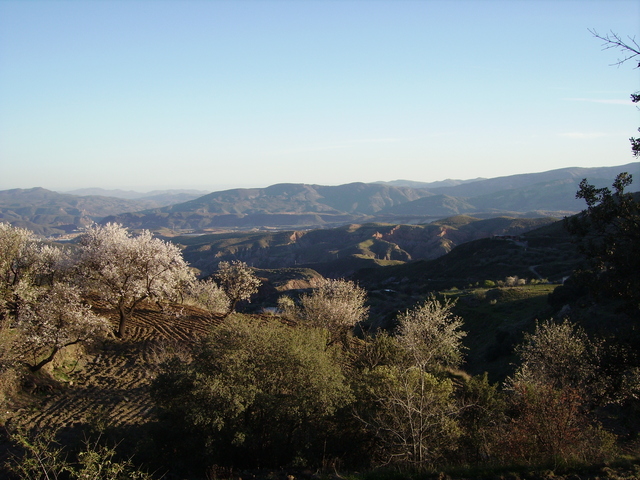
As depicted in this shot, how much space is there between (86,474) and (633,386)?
810 inches

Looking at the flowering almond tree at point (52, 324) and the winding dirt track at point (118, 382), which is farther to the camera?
the flowering almond tree at point (52, 324)

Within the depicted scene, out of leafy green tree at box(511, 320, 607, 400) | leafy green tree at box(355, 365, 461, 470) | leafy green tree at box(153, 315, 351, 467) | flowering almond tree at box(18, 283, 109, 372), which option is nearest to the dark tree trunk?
flowering almond tree at box(18, 283, 109, 372)

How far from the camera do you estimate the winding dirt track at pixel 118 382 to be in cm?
1638

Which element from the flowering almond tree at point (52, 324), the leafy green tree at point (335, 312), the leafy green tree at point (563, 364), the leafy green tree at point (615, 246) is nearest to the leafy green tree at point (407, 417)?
the leafy green tree at point (615, 246)

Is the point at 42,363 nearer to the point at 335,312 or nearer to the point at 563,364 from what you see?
the point at 335,312

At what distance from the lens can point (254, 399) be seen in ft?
43.5

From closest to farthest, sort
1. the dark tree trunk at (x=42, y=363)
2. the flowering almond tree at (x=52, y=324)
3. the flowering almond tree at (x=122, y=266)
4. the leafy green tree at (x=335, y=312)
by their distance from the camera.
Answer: the flowering almond tree at (x=52, y=324)
the dark tree trunk at (x=42, y=363)
the flowering almond tree at (x=122, y=266)
the leafy green tree at (x=335, y=312)

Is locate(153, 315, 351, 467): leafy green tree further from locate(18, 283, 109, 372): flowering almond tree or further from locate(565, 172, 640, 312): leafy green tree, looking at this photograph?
locate(565, 172, 640, 312): leafy green tree

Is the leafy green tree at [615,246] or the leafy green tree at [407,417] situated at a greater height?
the leafy green tree at [615,246]

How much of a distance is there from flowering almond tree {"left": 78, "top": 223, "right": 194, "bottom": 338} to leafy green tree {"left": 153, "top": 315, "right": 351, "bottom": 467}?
1069 cm

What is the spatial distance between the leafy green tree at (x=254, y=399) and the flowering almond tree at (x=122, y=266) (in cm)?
1069

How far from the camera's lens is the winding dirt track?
1638 cm

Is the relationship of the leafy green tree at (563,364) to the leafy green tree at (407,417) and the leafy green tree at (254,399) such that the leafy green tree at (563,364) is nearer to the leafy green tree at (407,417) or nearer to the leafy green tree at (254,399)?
the leafy green tree at (407,417)

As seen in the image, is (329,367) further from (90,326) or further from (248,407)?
(90,326)
